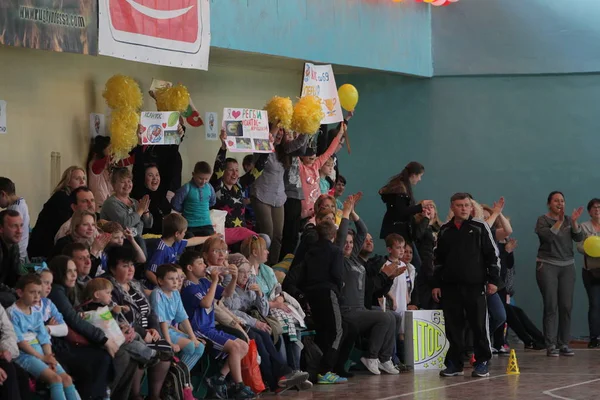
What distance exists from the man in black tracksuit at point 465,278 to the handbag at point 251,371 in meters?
2.38

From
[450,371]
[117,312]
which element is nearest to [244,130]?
[450,371]

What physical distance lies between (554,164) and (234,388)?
734 centimetres

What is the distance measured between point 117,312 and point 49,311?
2.27 ft

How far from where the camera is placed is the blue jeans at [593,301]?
14.6 m

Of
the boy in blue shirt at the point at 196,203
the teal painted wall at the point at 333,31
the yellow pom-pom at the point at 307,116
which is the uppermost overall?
the teal painted wall at the point at 333,31

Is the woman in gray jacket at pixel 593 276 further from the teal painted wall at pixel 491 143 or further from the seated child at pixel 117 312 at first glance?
the seated child at pixel 117 312

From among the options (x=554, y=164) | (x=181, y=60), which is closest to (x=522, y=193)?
(x=554, y=164)

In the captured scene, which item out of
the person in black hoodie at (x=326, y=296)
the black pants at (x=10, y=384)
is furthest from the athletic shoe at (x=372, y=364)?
the black pants at (x=10, y=384)

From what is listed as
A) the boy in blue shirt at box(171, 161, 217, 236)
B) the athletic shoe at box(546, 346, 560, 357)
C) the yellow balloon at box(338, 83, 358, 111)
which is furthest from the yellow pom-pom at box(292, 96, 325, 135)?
the athletic shoe at box(546, 346, 560, 357)

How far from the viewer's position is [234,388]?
9.91 meters

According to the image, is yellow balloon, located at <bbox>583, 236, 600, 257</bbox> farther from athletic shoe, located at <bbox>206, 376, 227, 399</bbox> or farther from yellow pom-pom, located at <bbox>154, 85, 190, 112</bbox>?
athletic shoe, located at <bbox>206, 376, 227, 399</bbox>

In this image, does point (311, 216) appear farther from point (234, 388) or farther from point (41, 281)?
point (41, 281)

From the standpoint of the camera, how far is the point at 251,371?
10.1 m

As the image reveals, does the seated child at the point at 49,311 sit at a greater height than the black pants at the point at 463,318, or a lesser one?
greater
